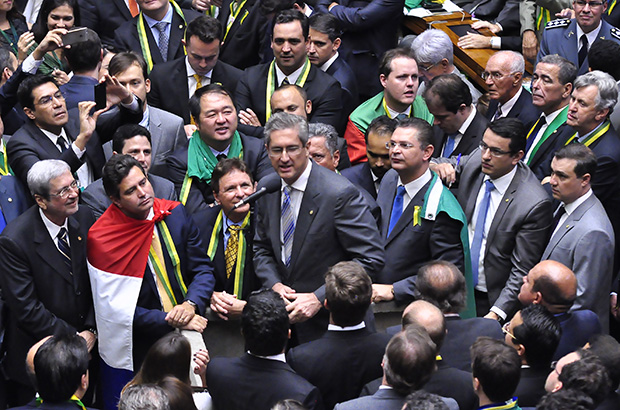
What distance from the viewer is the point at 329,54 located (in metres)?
8.12

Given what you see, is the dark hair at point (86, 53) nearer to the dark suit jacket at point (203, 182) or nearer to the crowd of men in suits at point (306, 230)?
the crowd of men in suits at point (306, 230)

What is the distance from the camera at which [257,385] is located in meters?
4.75

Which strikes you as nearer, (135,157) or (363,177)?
(135,157)

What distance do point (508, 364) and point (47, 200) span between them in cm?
266

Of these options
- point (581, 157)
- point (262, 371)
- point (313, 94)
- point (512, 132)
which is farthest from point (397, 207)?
point (262, 371)

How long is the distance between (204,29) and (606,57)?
9.38 ft

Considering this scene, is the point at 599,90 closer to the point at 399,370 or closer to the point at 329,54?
the point at 329,54

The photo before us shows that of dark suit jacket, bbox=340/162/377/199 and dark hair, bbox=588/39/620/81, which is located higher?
dark hair, bbox=588/39/620/81

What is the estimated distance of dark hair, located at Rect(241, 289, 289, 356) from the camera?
4.77 m

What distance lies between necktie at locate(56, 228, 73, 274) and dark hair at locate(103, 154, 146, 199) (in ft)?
1.11

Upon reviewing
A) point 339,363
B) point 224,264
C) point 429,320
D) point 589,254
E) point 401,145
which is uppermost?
point 401,145

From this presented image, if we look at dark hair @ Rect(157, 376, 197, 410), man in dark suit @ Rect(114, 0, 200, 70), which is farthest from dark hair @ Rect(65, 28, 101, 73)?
dark hair @ Rect(157, 376, 197, 410)

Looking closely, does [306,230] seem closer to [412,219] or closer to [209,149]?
[412,219]

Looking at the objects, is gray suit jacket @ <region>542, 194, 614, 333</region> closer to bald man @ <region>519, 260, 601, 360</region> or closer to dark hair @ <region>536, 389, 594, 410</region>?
bald man @ <region>519, 260, 601, 360</region>
